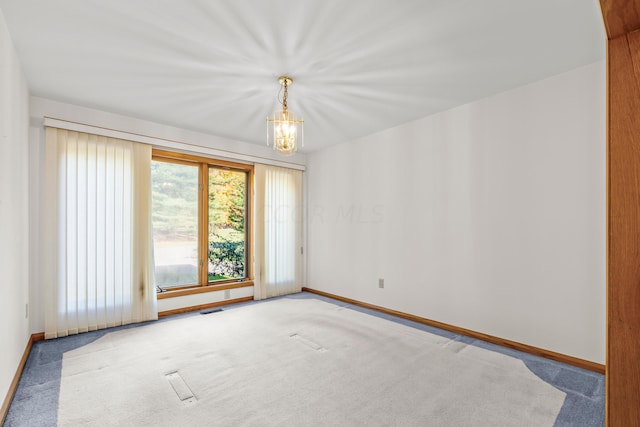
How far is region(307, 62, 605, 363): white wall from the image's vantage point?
254 centimetres

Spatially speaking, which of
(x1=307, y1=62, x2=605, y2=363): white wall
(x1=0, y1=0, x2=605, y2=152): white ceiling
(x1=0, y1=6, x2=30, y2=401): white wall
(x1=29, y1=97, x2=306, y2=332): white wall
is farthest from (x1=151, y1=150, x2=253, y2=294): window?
(x1=307, y1=62, x2=605, y2=363): white wall

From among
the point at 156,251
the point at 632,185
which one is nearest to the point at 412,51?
the point at 632,185

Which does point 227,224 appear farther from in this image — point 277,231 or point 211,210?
point 277,231

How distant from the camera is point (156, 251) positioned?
4012mm

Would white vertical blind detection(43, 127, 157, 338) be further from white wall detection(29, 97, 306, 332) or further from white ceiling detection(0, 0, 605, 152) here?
white ceiling detection(0, 0, 605, 152)

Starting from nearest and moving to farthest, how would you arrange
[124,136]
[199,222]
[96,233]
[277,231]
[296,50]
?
[296,50] → [96,233] → [124,136] → [199,222] → [277,231]

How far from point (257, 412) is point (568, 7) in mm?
3115

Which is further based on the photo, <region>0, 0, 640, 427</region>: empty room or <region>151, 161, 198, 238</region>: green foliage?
<region>151, 161, 198, 238</region>: green foliage

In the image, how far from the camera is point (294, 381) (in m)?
2.30

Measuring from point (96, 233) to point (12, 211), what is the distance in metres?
1.15

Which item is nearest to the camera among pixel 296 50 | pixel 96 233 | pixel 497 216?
pixel 296 50

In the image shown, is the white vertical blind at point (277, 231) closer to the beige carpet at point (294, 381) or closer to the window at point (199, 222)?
the window at point (199, 222)

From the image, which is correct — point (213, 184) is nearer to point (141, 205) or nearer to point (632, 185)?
point (141, 205)

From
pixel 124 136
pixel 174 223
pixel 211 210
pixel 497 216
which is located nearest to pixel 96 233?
pixel 174 223
